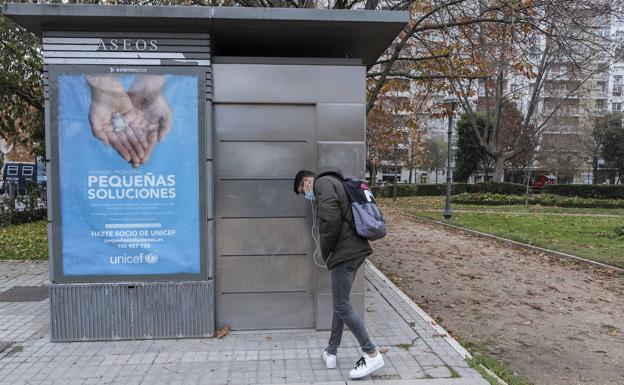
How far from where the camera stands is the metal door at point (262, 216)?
485 centimetres

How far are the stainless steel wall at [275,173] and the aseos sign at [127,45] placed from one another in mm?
808

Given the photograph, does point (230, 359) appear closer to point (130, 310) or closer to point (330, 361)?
point (330, 361)

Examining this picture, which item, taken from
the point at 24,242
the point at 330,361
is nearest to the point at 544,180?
the point at 24,242

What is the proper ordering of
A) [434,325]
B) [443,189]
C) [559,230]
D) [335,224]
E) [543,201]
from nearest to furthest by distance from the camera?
1. [335,224]
2. [434,325]
3. [559,230]
4. [543,201]
5. [443,189]

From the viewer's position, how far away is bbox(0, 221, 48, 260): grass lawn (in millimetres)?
9883

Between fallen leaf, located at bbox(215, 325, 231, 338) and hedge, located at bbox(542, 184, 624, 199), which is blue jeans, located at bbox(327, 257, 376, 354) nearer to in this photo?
fallen leaf, located at bbox(215, 325, 231, 338)

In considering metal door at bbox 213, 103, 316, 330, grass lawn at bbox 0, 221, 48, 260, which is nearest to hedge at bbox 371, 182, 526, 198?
grass lawn at bbox 0, 221, 48, 260

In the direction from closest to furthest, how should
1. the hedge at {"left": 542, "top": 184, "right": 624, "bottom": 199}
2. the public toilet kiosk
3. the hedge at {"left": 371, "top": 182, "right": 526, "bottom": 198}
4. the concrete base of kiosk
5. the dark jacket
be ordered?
the dark jacket
the public toilet kiosk
the concrete base of kiosk
the hedge at {"left": 542, "top": 184, "right": 624, "bottom": 199}
the hedge at {"left": 371, "top": 182, "right": 526, "bottom": 198}

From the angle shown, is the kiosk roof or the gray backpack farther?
the kiosk roof

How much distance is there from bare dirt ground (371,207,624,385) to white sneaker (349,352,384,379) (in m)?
1.55

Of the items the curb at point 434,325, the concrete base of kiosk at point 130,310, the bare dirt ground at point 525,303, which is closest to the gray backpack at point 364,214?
the curb at point 434,325

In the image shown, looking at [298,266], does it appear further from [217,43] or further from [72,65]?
[72,65]

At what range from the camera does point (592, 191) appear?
90.8 feet

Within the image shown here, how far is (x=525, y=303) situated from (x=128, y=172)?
5757 mm
